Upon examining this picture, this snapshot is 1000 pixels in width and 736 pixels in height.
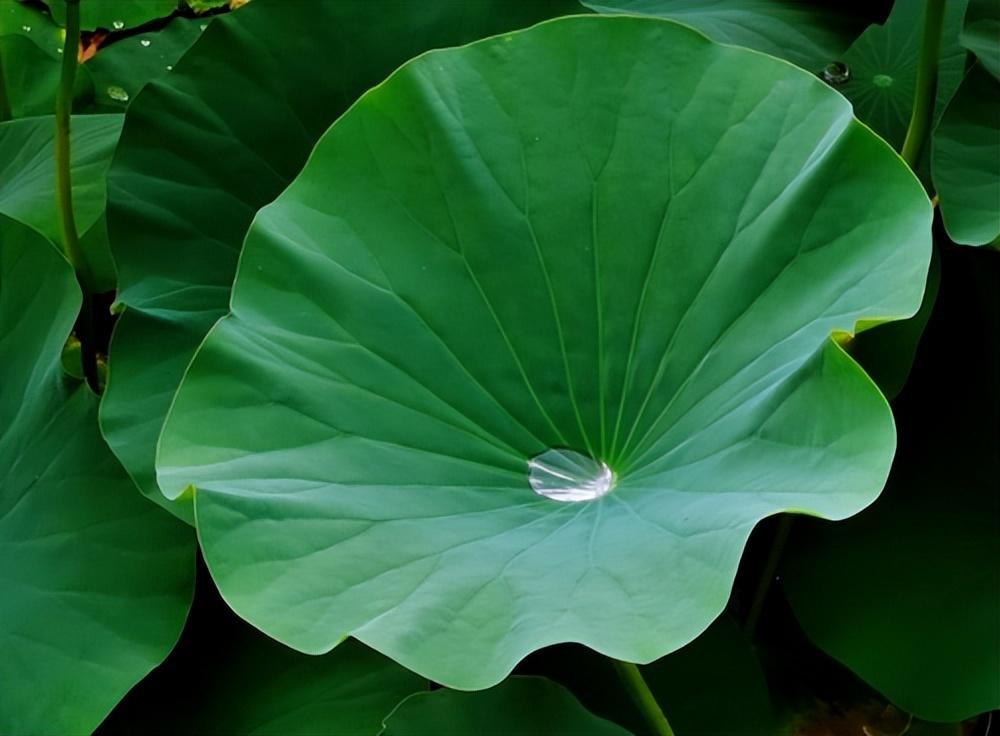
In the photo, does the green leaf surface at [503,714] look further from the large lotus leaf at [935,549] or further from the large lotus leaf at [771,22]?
the large lotus leaf at [771,22]

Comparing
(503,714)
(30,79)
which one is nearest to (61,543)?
(503,714)

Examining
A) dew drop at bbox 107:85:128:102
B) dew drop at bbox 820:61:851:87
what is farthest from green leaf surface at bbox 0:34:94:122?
dew drop at bbox 820:61:851:87

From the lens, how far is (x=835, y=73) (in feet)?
3.76

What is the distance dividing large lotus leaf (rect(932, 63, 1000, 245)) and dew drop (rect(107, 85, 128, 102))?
1.24 m

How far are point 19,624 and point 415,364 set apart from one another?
404mm

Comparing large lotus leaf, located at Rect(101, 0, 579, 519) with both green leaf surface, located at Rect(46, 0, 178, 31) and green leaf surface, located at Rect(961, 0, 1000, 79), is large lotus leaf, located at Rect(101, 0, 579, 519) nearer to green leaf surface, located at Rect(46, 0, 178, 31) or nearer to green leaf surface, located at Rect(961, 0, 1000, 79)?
green leaf surface, located at Rect(961, 0, 1000, 79)

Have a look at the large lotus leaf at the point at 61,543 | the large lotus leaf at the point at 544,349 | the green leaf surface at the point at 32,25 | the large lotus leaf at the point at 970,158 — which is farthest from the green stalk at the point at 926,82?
the green leaf surface at the point at 32,25

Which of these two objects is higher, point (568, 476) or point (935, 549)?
point (568, 476)

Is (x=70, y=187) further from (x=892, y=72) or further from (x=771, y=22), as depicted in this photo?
(x=892, y=72)

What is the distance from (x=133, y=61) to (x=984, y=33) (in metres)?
1.31

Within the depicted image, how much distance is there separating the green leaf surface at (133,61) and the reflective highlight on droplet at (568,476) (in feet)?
3.63

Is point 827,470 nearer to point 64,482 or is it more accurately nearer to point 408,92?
point 408,92

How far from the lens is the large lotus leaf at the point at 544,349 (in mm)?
685

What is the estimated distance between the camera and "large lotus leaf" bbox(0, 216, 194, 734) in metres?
0.87
